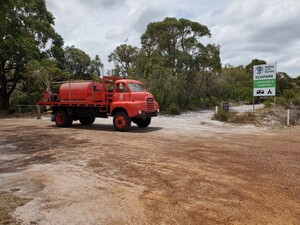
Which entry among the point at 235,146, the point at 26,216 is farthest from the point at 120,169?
the point at 235,146

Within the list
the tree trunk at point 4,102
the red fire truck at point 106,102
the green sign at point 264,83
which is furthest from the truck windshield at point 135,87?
the tree trunk at point 4,102

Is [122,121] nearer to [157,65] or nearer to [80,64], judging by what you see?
[157,65]

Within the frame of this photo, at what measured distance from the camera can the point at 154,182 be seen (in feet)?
19.9

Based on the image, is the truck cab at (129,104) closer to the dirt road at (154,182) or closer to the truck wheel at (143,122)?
→ the truck wheel at (143,122)

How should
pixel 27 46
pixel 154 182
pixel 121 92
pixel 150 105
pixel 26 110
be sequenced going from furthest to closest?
pixel 26 110 → pixel 27 46 → pixel 121 92 → pixel 150 105 → pixel 154 182

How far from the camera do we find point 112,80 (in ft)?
50.6

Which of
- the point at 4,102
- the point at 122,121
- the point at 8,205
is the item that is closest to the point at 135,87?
the point at 122,121

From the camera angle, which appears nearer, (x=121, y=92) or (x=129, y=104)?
(x=129, y=104)

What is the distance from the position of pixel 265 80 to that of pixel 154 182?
585 inches

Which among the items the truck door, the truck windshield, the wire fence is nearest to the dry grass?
the truck door

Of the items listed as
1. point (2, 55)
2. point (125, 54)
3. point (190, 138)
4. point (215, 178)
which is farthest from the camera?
point (125, 54)

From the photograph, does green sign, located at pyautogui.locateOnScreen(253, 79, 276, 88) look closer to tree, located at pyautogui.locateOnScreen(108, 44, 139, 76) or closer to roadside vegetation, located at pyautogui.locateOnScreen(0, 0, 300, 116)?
roadside vegetation, located at pyautogui.locateOnScreen(0, 0, 300, 116)

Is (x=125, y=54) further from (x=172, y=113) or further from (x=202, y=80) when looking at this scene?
(x=172, y=113)

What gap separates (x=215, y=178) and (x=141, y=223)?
2639 mm
